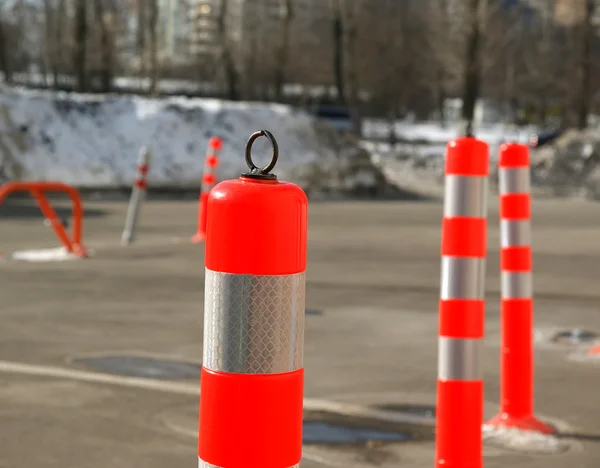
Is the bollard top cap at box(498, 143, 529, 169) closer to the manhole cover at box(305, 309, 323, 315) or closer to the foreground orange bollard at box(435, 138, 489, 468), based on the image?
the foreground orange bollard at box(435, 138, 489, 468)

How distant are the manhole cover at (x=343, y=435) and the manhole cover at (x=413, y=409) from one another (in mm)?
422

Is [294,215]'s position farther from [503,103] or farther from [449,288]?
[503,103]

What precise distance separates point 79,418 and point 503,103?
91362mm

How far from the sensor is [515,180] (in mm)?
6410

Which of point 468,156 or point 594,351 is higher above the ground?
point 468,156

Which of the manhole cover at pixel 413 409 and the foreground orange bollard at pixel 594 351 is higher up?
the manhole cover at pixel 413 409

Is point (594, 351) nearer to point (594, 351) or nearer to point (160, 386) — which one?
point (594, 351)

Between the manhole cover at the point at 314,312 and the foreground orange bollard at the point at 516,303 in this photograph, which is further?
the manhole cover at the point at 314,312

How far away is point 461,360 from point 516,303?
139 cm

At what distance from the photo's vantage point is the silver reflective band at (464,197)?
5.07 metres

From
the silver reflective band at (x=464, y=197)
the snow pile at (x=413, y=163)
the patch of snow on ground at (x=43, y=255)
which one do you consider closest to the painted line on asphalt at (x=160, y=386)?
the snow pile at (x=413, y=163)

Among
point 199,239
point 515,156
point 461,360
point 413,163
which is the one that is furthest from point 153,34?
point 461,360

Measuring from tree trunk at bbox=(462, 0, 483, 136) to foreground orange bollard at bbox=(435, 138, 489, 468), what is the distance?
4068 centimetres

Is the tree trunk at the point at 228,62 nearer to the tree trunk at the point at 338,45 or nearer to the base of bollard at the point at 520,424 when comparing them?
the tree trunk at the point at 338,45
